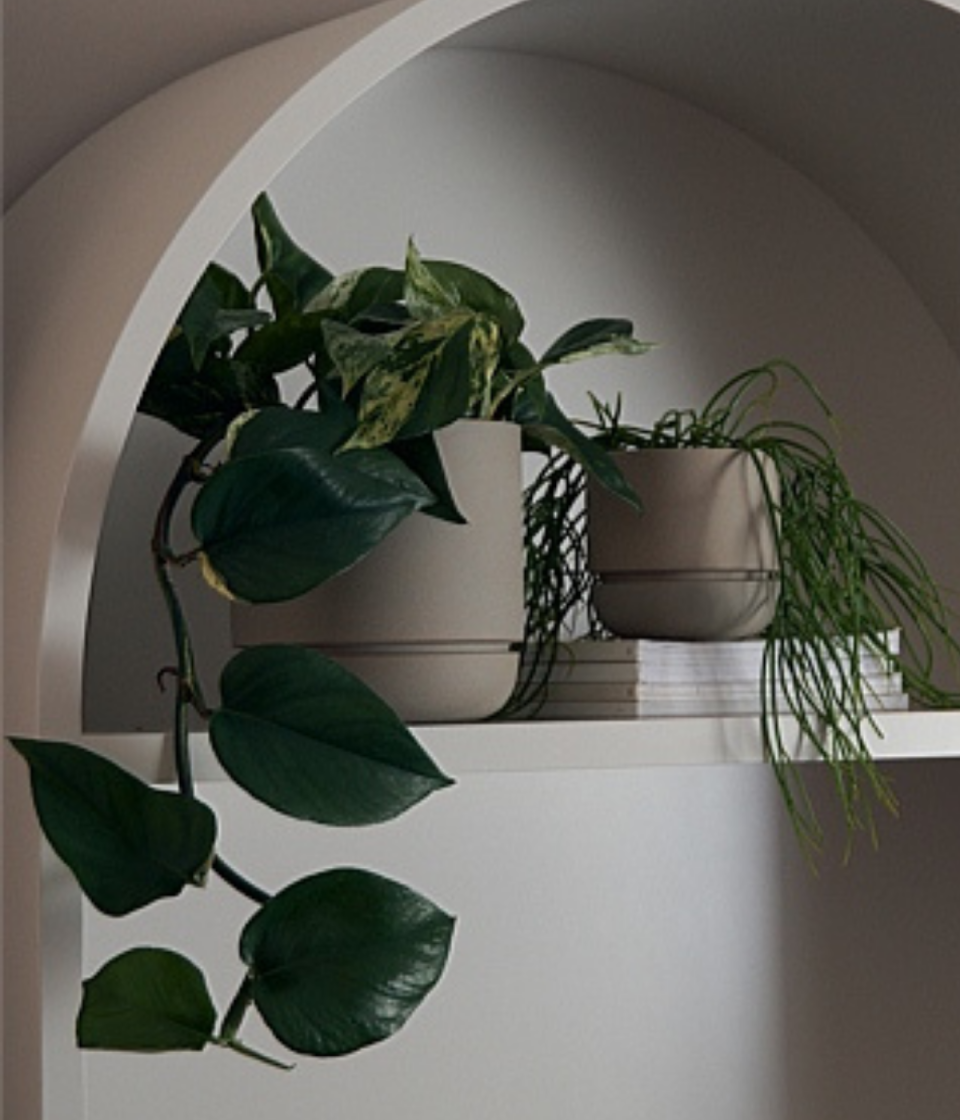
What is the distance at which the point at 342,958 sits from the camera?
890mm

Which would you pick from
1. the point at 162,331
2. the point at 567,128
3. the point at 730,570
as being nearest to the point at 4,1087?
the point at 162,331

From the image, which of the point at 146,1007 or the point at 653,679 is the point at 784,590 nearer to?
the point at 653,679

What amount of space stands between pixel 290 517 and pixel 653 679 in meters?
0.25

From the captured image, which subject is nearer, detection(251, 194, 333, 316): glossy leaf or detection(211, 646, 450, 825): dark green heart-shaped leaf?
detection(211, 646, 450, 825): dark green heart-shaped leaf

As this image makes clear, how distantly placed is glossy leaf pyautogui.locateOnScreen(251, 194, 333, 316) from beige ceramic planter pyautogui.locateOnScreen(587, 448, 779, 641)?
0.18 metres

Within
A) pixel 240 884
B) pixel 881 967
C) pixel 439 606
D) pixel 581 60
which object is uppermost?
pixel 581 60

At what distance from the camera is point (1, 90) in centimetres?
113

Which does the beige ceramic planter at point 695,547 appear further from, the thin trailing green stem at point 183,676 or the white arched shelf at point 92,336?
the thin trailing green stem at point 183,676

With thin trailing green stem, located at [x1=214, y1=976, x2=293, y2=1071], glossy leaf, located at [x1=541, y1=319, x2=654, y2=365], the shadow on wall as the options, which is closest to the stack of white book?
glossy leaf, located at [x1=541, y1=319, x2=654, y2=365]

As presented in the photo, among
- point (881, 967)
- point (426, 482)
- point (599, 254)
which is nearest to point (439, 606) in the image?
point (426, 482)

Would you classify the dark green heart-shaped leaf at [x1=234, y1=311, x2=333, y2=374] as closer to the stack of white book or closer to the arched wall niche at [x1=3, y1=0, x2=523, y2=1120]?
the arched wall niche at [x1=3, y1=0, x2=523, y2=1120]

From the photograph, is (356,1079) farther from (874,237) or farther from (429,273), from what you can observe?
(874,237)

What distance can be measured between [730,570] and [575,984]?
13.6 inches

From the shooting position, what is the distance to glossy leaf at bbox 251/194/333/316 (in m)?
1.07
